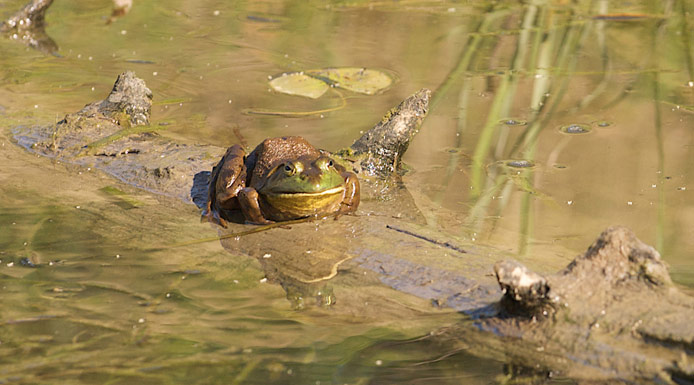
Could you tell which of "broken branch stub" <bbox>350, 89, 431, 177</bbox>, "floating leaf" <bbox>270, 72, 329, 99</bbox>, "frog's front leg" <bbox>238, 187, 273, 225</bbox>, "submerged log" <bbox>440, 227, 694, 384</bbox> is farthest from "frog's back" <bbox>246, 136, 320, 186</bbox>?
"floating leaf" <bbox>270, 72, 329, 99</bbox>

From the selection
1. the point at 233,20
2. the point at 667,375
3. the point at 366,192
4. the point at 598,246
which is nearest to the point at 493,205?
the point at 366,192

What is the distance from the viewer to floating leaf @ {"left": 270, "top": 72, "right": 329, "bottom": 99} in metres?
7.93

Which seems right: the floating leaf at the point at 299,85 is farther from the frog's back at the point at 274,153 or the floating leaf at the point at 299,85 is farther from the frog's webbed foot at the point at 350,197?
the frog's webbed foot at the point at 350,197

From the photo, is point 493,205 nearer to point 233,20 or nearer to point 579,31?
point 579,31

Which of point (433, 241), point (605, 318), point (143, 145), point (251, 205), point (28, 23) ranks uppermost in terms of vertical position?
point (605, 318)

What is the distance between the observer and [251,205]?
466 centimetres

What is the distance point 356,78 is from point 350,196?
3786 millimetres

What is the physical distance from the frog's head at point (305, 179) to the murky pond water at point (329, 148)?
1.69 ft

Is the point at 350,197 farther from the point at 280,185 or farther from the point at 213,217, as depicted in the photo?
the point at 213,217

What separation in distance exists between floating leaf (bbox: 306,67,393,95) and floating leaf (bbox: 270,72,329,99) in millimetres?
131

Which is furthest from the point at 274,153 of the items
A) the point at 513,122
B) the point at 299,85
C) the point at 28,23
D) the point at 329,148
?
the point at 28,23

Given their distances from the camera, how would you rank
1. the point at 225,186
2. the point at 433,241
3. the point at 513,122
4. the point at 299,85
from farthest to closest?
the point at 299,85, the point at 513,122, the point at 225,186, the point at 433,241

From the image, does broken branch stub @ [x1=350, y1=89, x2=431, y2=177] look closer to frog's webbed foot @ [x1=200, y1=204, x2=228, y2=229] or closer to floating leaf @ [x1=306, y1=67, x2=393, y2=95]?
frog's webbed foot @ [x1=200, y1=204, x2=228, y2=229]

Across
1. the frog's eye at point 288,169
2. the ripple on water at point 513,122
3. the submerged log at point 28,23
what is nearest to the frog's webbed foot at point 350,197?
the frog's eye at point 288,169
